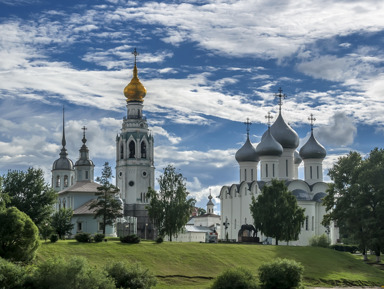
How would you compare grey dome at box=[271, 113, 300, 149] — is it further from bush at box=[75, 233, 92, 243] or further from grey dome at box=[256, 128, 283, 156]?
bush at box=[75, 233, 92, 243]

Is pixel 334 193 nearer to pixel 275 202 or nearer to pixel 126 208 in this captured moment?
pixel 275 202

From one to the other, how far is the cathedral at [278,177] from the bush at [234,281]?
4127cm

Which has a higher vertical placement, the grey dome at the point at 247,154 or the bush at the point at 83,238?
the grey dome at the point at 247,154

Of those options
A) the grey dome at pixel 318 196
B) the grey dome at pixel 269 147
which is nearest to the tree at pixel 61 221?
the grey dome at pixel 269 147

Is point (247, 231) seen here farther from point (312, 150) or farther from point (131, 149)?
point (131, 149)

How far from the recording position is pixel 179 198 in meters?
75.6

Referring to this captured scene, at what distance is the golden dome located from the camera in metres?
111

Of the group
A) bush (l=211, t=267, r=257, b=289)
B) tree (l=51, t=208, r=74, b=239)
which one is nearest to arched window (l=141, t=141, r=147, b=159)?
tree (l=51, t=208, r=74, b=239)

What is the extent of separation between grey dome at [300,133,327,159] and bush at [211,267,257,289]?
5046 centimetres

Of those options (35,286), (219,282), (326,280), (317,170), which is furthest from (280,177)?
(35,286)

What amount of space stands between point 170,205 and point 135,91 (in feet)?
130

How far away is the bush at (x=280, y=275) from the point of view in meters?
47.5

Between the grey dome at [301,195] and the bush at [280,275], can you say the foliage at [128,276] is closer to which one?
the bush at [280,275]

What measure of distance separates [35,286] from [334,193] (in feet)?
134
